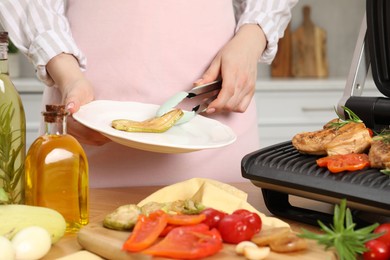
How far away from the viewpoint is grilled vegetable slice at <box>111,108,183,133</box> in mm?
1239

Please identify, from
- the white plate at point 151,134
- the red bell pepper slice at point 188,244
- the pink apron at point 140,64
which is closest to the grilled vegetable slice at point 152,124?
the white plate at point 151,134

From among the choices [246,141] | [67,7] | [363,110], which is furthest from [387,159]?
[67,7]

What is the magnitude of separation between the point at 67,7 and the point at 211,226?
848 millimetres

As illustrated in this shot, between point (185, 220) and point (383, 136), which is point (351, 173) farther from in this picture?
point (185, 220)

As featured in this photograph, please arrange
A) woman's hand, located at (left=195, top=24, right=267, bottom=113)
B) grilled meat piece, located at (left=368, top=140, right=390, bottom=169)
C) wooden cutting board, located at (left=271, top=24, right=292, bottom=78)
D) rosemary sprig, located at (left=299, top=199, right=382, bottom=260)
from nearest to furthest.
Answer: rosemary sprig, located at (left=299, top=199, right=382, bottom=260) < grilled meat piece, located at (left=368, top=140, right=390, bottom=169) < woman's hand, located at (left=195, top=24, right=267, bottom=113) < wooden cutting board, located at (left=271, top=24, right=292, bottom=78)

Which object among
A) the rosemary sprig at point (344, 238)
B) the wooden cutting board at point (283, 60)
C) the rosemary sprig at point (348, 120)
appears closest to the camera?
the rosemary sprig at point (344, 238)

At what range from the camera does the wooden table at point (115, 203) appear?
102cm

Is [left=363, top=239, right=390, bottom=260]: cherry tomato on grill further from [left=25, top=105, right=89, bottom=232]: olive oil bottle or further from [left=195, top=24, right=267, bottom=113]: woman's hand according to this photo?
[left=195, top=24, right=267, bottom=113]: woman's hand

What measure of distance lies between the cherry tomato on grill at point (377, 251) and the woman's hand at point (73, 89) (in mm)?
585

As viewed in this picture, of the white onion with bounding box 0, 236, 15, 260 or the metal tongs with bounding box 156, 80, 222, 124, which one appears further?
the metal tongs with bounding box 156, 80, 222, 124

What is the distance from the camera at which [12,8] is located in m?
1.53

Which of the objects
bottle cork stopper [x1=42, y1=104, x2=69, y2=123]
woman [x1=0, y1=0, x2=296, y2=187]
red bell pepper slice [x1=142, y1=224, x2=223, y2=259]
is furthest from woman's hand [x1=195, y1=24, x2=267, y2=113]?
red bell pepper slice [x1=142, y1=224, x2=223, y2=259]

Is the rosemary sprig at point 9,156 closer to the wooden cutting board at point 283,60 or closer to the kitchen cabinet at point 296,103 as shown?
the kitchen cabinet at point 296,103

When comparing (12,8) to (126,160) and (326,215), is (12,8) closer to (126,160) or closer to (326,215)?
(126,160)
